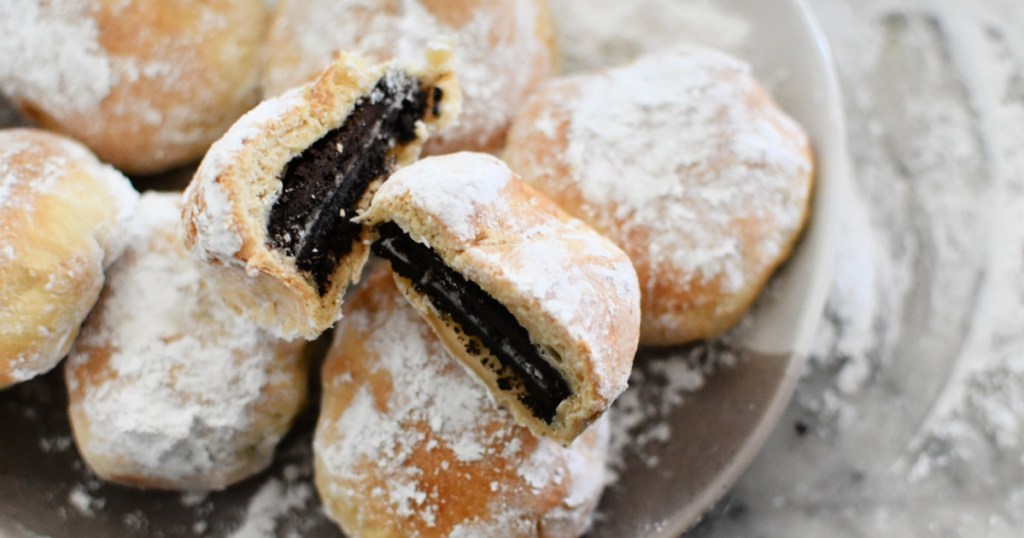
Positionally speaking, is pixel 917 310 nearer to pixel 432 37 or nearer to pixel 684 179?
pixel 684 179

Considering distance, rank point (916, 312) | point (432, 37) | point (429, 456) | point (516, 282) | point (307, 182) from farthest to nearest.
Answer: point (916, 312), point (432, 37), point (429, 456), point (307, 182), point (516, 282)

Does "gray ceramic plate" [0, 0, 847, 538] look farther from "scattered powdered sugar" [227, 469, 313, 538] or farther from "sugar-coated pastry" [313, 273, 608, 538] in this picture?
"sugar-coated pastry" [313, 273, 608, 538]

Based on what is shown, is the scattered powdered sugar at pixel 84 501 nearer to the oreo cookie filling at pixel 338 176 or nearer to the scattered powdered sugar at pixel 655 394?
the oreo cookie filling at pixel 338 176

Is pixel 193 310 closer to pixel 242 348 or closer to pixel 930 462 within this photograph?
pixel 242 348

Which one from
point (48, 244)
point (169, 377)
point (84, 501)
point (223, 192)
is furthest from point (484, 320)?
point (84, 501)

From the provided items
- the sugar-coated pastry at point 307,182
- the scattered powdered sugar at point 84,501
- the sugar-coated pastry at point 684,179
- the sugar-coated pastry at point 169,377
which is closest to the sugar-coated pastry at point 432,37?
the sugar-coated pastry at point 684,179

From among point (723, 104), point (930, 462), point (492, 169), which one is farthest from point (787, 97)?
point (930, 462)

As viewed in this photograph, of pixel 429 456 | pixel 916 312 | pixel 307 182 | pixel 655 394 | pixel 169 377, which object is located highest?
pixel 307 182
